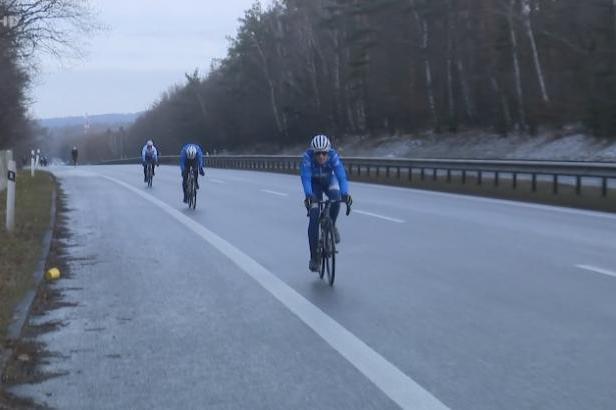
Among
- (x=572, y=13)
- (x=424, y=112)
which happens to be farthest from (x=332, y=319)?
(x=424, y=112)

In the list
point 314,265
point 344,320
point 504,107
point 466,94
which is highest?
point 466,94

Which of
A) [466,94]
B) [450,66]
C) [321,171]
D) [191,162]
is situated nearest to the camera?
[321,171]

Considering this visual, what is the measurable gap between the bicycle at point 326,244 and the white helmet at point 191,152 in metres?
12.9

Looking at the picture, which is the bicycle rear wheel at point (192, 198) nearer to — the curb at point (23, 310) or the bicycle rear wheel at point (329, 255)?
the curb at point (23, 310)

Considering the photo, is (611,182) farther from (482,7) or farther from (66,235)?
(482,7)

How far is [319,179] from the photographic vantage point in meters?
12.4

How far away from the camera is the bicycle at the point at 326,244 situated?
1185 centimetres

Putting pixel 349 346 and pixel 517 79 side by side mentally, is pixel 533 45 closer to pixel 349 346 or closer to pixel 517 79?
pixel 517 79

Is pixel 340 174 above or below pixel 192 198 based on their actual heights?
above

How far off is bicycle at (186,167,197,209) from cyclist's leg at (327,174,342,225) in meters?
11.7

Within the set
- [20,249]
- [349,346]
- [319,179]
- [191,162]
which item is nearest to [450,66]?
[191,162]

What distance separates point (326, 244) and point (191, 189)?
12187mm

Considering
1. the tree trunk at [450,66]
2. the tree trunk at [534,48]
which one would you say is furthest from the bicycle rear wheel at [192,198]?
the tree trunk at [450,66]

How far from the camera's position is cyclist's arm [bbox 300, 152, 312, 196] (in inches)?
472
